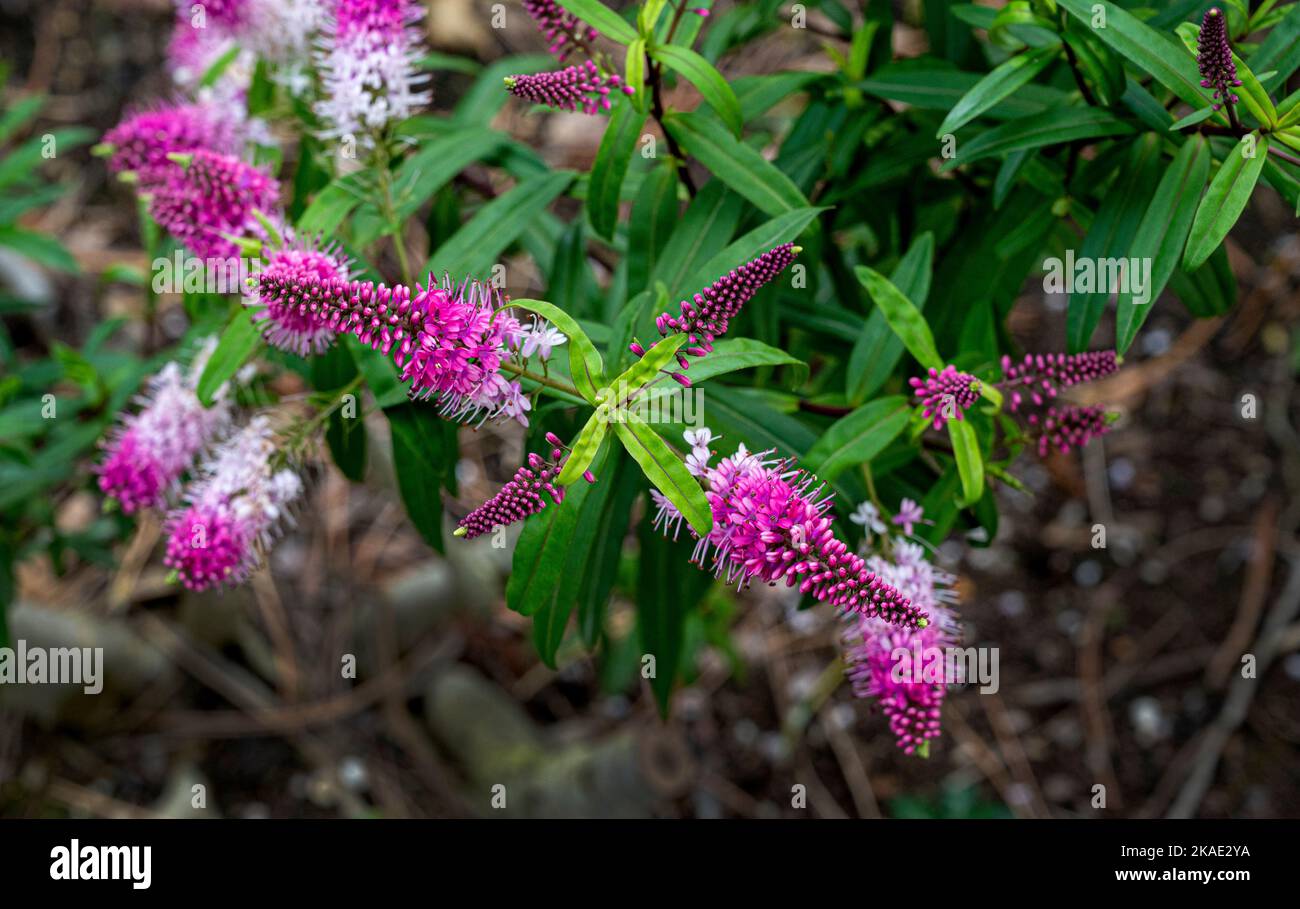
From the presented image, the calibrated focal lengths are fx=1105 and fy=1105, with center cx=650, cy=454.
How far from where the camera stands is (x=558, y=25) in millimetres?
2168

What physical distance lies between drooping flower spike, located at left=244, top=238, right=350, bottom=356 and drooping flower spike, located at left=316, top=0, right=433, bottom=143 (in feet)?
0.95

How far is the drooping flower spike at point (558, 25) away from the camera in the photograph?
215 cm

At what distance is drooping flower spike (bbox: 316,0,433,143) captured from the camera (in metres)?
2.30

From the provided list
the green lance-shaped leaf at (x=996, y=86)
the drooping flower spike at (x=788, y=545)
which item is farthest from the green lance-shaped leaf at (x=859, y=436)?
the green lance-shaped leaf at (x=996, y=86)

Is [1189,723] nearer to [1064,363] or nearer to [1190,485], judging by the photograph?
[1190,485]

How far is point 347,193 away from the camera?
245cm

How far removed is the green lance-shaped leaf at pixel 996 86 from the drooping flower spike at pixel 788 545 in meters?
0.80

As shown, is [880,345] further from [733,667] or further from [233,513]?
[733,667]

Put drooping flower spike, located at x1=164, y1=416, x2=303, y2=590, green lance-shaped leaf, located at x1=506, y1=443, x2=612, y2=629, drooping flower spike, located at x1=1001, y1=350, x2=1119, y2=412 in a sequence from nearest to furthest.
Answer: green lance-shaped leaf, located at x1=506, y1=443, x2=612, y2=629
drooping flower spike, located at x1=1001, y1=350, x2=1119, y2=412
drooping flower spike, located at x1=164, y1=416, x2=303, y2=590

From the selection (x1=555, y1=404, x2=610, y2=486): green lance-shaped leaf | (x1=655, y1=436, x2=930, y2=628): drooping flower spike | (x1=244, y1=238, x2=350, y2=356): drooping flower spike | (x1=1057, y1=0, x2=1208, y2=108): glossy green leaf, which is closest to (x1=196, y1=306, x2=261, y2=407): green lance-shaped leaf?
(x1=244, y1=238, x2=350, y2=356): drooping flower spike

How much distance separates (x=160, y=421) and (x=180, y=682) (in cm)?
256

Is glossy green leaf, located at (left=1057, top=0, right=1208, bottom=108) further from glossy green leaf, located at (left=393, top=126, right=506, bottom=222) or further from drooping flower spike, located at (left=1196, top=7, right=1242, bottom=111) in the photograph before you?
glossy green leaf, located at (left=393, top=126, right=506, bottom=222)


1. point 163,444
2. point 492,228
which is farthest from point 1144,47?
point 163,444
